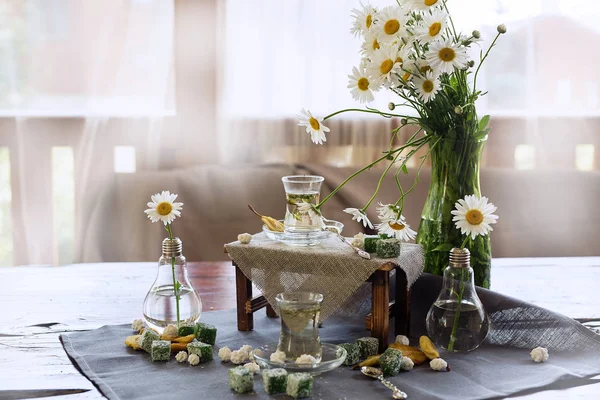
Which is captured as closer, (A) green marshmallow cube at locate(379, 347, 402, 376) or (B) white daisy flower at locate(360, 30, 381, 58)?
(A) green marshmallow cube at locate(379, 347, 402, 376)

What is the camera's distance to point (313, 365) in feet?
3.21

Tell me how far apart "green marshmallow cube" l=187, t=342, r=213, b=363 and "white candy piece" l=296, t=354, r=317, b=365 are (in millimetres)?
151

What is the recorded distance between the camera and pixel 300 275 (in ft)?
3.86

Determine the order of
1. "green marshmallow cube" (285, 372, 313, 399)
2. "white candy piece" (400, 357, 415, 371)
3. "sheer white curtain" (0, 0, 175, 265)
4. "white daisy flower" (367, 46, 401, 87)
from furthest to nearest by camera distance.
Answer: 1. "sheer white curtain" (0, 0, 175, 265)
2. "white daisy flower" (367, 46, 401, 87)
3. "white candy piece" (400, 357, 415, 371)
4. "green marshmallow cube" (285, 372, 313, 399)

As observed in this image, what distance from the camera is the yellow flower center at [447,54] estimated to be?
1094mm

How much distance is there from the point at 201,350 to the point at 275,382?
0.59 ft

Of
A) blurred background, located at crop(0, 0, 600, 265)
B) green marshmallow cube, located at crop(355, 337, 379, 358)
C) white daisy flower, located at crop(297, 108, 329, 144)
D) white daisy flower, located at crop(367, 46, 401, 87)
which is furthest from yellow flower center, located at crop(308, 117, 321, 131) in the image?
blurred background, located at crop(0, 0, 600, 265)

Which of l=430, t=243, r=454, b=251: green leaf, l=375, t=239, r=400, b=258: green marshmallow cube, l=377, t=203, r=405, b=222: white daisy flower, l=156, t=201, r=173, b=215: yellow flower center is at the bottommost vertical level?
l=430, t=243, r=454, b=251: green leaf

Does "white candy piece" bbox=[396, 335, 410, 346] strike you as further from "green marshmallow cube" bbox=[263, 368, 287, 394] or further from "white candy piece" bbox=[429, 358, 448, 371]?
"green marshmallow cube" bbox=[263, 368, 287, 394]

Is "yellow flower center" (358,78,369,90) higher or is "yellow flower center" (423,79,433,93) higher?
"yellow flower center" (358,78,369,90)

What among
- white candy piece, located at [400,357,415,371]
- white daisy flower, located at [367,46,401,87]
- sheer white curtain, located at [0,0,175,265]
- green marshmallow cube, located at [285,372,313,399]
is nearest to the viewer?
green marshmallow cube, located at [285,372,313,399]

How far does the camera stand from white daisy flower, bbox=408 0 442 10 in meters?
1.11

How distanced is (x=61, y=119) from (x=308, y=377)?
91.6 inches

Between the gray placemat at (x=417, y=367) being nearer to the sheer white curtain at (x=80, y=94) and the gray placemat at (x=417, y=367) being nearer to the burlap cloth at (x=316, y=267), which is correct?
the burlap cloth at (x=316, y=267)
